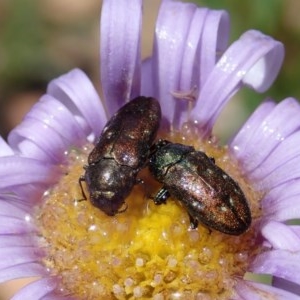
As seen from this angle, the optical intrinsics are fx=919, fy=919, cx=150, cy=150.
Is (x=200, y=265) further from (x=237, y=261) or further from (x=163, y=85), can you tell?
(x=163, y=85)

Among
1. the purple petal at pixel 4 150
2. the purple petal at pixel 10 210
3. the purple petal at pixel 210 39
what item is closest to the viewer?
the purple petal at pixel 10 210

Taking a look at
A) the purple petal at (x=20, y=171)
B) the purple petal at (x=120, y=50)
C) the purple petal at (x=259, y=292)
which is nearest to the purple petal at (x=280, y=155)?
the purple petal at (x=259, y=292)

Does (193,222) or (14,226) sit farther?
(14,226)

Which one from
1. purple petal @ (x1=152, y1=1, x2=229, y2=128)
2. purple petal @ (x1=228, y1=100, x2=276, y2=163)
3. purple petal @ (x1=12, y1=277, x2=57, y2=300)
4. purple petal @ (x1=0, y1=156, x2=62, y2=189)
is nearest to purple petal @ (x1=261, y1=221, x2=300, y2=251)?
Result: purple petal @ (x1=228, y1=100, x2=276, y2=163)

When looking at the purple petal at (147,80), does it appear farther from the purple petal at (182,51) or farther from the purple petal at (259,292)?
the purple petal at (259,292)

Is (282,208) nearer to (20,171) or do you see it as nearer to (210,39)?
(210,39)

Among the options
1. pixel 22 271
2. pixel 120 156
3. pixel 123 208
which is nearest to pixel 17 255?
pixel 22 271
